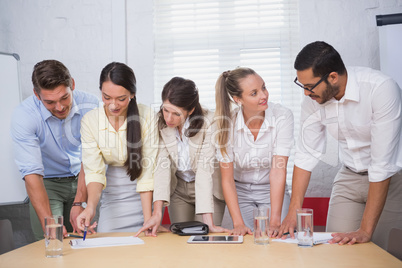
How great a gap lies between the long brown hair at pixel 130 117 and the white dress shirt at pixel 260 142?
0.44m

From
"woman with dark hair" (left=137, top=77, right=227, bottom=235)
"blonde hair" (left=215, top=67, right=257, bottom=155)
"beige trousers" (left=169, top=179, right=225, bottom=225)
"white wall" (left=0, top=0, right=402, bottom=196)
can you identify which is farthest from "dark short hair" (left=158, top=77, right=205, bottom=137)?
"white wall" (left=0, top=0, right=402, bottom=196)

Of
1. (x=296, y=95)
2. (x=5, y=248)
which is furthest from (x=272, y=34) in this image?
(x=5, y=248)

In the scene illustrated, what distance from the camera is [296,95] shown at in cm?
313

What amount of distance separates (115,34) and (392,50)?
1978 mm

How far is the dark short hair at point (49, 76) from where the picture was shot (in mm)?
2234

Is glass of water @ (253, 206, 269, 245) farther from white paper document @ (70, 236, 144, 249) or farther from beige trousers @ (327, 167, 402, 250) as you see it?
beige trousers @ (327, 167, 402, 250)

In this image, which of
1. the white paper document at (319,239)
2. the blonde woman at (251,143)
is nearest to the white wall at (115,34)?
the blonde woman at (251,143)

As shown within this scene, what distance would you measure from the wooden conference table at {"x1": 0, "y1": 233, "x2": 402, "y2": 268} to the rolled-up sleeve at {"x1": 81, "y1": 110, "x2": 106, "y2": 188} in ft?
1.74

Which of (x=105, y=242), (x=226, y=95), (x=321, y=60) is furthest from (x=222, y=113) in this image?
(x=105, y=242)

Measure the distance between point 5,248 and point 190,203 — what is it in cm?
104

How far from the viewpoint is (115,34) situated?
3.28 meters

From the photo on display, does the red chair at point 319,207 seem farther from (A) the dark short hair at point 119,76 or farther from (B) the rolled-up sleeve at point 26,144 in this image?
(B) the rolled-up sleeve at point 26,144

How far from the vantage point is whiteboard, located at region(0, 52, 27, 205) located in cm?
287

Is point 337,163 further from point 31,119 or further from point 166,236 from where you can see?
point 31,119
